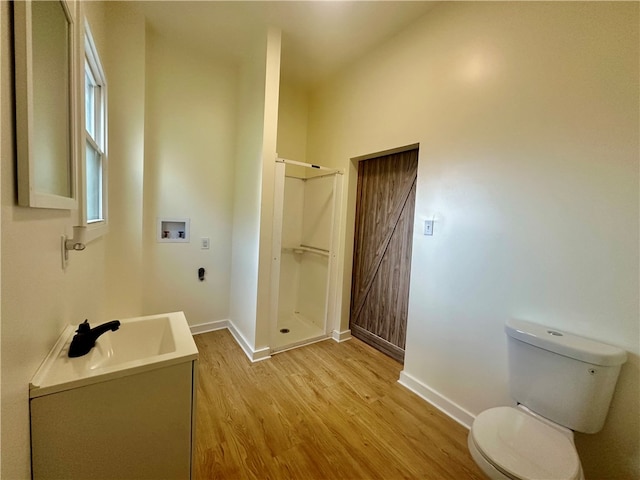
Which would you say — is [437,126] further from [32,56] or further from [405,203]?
[32,56]

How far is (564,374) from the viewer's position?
121 cm

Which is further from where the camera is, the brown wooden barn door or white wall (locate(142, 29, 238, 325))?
white wall (locate(142, 29, 238, 325))

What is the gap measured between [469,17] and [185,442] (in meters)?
2.71

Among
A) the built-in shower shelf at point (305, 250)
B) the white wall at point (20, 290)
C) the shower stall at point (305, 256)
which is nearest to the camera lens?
the white wall at point (20, 290)

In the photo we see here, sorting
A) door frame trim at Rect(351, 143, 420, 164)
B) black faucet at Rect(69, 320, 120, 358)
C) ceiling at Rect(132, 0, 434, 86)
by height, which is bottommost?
black faucet at Rect(69, 320, 120, 358)

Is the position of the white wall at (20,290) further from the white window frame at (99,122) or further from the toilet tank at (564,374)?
the toilet tank at (564,374)

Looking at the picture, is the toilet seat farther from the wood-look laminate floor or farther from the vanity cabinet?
the vanity cabinet

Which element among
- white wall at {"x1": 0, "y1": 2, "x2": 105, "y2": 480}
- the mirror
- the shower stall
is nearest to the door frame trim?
the shower stall

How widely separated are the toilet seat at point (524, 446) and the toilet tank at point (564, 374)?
0.32 feet

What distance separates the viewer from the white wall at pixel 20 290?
1.89ft

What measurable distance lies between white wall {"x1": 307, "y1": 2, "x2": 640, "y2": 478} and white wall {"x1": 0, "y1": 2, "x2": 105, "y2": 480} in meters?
1.99

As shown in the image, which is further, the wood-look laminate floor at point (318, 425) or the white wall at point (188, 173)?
the white wall at point (188, 173)

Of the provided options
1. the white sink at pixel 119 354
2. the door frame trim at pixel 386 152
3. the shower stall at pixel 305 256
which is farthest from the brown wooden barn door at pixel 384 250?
the white sink at pixel 119 354

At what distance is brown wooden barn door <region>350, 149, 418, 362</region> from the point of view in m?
2.35
